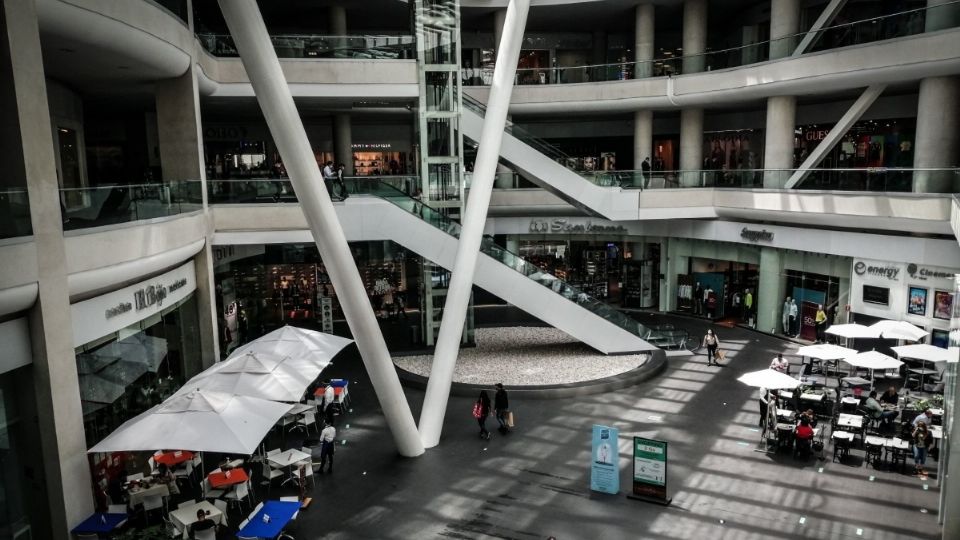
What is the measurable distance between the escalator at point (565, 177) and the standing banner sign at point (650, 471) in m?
15.4

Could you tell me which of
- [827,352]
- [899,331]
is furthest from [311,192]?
[899,331]

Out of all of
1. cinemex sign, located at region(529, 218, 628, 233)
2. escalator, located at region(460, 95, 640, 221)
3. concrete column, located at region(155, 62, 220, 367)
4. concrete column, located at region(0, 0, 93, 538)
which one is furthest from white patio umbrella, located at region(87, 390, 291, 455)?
cinemex sign, located at region(529, 218, 628, 233)

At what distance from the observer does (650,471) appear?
12.3 meters

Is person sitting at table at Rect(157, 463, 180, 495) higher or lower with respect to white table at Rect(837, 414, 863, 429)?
lower

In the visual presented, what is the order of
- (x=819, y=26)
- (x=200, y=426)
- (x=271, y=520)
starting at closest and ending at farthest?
(x=271, y=520) → (x=200, y=426) → (x=819, y=26)

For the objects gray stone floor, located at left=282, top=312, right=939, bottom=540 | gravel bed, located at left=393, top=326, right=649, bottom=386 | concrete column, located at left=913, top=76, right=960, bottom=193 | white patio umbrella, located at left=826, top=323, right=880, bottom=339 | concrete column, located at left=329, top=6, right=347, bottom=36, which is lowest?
gray stone floor, located at left=282, top=312, right=939, bottom=540

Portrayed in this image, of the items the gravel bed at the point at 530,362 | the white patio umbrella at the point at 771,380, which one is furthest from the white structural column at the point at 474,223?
the white patio umbrella at the point at 771,380

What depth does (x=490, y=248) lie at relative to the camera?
73.2 feet

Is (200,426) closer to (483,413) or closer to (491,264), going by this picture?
(483,413)

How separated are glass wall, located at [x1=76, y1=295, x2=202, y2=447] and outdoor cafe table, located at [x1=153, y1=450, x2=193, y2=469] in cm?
114

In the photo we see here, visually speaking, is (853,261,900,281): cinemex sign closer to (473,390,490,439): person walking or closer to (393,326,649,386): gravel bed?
(393,326,649,386): gravel bed

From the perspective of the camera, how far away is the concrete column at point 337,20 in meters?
28.3

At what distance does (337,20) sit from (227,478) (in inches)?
861

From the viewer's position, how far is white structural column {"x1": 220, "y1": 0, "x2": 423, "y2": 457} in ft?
35.0
